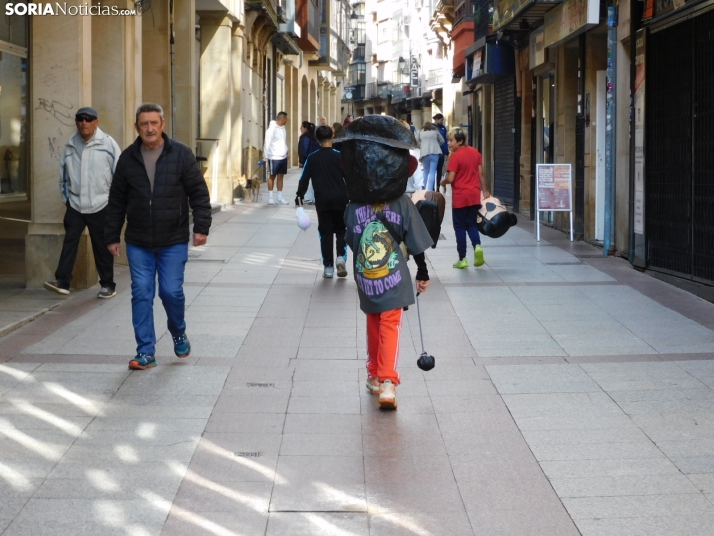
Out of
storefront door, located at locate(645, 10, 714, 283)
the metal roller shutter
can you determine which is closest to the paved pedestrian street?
storefront door, located at locate(645, 10, 714, 283)

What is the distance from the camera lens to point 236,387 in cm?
753

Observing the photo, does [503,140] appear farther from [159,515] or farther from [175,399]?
[159,515]

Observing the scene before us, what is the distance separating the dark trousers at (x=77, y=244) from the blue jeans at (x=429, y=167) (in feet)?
48.0

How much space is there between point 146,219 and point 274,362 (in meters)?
1.37

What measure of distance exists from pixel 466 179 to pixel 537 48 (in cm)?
757

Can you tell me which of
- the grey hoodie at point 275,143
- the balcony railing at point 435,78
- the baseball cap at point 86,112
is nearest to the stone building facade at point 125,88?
the baseball cap at point 86,112

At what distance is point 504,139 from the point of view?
27031mm

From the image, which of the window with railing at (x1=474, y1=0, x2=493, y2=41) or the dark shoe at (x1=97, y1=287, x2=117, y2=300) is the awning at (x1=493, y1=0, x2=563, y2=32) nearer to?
the window with railing at (x1=474, y1=0, x2=493, y2=41)

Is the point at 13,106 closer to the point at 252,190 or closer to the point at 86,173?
the point at 252,190

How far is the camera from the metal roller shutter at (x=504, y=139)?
25.9 metres

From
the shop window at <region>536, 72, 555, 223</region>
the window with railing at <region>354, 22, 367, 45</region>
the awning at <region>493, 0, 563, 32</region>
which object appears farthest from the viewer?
the window with railing at <region>354, 22, 367, 45</region>

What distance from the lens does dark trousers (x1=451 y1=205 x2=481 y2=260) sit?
14.1 meters

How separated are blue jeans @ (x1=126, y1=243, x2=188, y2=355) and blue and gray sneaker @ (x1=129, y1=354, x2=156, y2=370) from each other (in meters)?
0.04

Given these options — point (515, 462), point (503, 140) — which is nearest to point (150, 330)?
point (515, 462)
